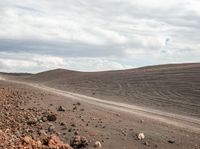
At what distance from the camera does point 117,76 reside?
38500mm

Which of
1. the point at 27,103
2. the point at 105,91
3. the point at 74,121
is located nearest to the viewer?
the point at 74,121

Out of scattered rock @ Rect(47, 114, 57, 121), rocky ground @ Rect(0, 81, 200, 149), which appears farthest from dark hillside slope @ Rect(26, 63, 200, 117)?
scattered rock @ Rect(47, 114, 57, 121)

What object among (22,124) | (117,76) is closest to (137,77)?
(117,76)

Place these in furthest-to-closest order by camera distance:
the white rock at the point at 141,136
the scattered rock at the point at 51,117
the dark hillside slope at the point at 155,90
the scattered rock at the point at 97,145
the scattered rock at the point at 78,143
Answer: the dark hillside slope at the point at 155,90 < the scattered rock at the point at 51,117 < the white rock at the point at 141,136 < the scattered rock at the point at 97,145 < the scattered rock at the point at 78,143

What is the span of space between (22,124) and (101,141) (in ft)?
7.45

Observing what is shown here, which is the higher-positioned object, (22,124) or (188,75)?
(188,75)

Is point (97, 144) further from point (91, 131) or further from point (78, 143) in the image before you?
point (91, 131)

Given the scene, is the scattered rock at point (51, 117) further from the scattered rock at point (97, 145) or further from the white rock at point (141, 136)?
the white rock at point (141, 136)

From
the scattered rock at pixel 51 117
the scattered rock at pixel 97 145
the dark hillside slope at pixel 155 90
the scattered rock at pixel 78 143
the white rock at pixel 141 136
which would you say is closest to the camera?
the scattered rock at pixel 78 143

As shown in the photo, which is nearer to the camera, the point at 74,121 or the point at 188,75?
the point at 74,121

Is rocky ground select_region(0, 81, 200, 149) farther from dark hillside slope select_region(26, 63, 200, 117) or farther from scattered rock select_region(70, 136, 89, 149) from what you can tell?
dark hillside slope select_region(26, 63, 200, 117)

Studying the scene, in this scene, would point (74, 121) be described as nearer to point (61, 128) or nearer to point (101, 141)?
point (61, 128)

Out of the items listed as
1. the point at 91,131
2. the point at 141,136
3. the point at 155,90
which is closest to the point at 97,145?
the point at 91,131

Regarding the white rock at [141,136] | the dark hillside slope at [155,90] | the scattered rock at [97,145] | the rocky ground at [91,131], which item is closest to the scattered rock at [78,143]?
the rocky ground at [91,131]
